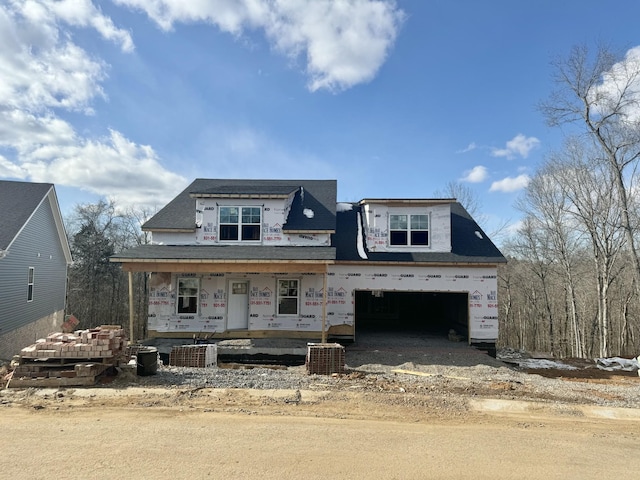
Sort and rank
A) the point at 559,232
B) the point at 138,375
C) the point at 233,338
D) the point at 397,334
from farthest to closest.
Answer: the point at 559,232 < the point at 397,334 < the point at 233,338 < the point at 138,375

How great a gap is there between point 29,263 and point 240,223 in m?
11.1

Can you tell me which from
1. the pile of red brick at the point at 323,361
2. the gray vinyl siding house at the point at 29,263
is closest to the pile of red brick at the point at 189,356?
the pile of red brick at the point at 323,361

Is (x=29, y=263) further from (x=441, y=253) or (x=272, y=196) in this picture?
(x=441, y=253)

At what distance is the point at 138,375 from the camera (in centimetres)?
899

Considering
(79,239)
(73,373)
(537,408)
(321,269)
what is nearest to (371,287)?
(321,269)

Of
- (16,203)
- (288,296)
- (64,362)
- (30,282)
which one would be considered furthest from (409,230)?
(30,282)

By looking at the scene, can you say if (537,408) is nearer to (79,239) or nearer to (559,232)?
(559,232)

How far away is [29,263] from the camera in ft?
58.6

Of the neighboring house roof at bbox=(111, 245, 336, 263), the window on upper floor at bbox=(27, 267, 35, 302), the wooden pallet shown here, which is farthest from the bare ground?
the window on upper floor at bbox=(27, 267, 35, 302)

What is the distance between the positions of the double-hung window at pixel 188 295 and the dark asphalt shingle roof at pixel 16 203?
7249 millimetres

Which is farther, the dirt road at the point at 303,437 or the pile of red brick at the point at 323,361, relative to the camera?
the pile of red brick at the point at 323,361

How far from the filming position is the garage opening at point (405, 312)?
61.2 feet

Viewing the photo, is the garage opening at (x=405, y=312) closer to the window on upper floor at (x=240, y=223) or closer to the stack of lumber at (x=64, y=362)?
the window on upper floor at (x=240, y=223)

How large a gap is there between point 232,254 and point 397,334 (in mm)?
8394
